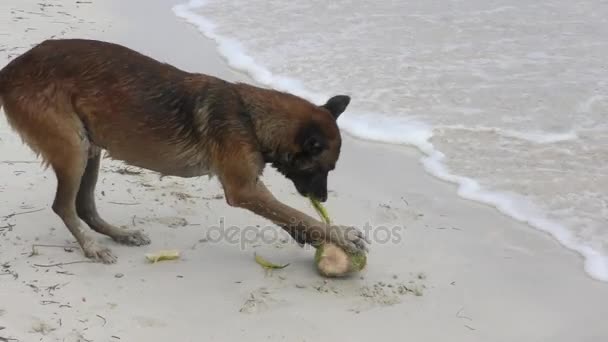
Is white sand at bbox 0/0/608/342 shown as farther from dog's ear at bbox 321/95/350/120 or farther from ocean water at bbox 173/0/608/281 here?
dog's ear at bbox 321/95/350/120

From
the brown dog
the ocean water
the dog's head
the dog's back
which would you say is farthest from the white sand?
the dog's back

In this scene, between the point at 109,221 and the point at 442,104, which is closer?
the point at 109,221

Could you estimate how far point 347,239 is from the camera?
5.16 meters

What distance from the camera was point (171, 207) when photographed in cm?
604

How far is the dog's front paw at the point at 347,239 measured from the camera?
5.09m

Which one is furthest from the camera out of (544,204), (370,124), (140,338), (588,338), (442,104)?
(442,104)

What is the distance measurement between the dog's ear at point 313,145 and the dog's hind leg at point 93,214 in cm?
139

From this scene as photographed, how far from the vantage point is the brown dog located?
492cm

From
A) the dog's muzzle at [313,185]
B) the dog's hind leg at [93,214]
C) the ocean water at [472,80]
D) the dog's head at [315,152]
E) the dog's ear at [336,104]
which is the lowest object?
the ocean water at [472,80]

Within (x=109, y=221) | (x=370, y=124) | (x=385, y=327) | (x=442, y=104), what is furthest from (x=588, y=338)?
(x=442, y=104)

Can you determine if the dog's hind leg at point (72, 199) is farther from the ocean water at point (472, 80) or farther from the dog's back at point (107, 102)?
the ocean water at point (472, 80)

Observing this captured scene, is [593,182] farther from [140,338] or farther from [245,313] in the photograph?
[140,338]

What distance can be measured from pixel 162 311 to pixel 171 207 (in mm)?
1547

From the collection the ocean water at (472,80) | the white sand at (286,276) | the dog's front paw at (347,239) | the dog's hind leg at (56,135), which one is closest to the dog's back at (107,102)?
the dog's hind leg at (56,135)
